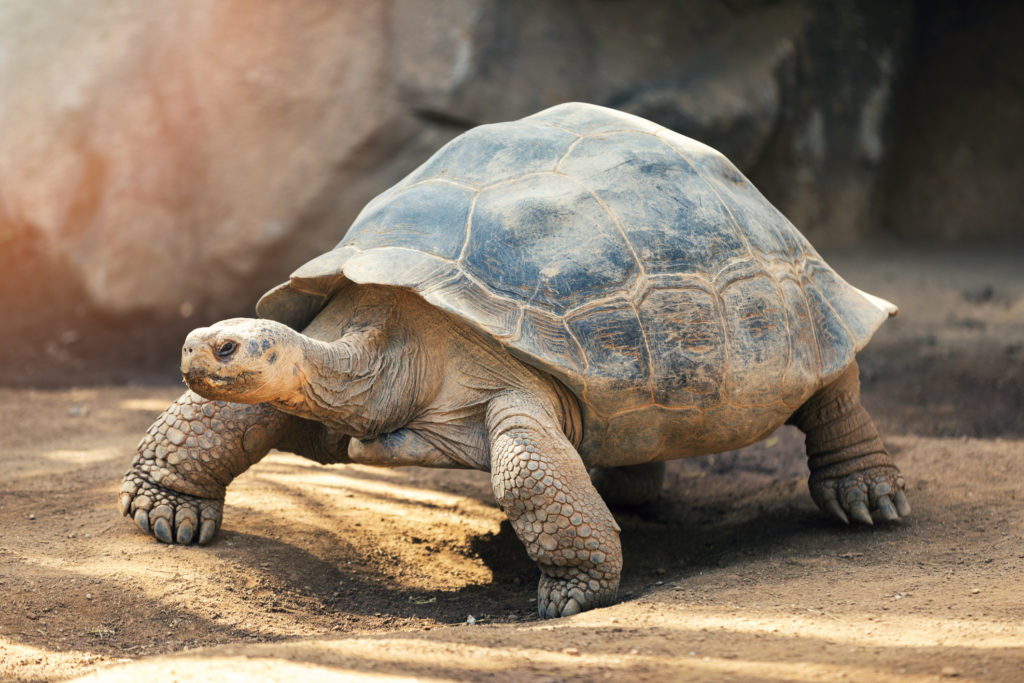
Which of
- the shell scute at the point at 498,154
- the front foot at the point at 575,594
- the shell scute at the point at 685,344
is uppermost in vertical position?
the shell scute at the point at 498,154

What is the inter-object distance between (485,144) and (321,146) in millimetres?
4857

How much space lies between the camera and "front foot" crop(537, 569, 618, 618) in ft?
10.4

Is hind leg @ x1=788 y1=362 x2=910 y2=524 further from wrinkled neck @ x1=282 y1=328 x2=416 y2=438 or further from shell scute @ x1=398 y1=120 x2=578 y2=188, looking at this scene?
wrinkled neck @ x1=282 y1=328 x2=416 y2=438

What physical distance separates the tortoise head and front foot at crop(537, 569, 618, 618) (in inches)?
44.9

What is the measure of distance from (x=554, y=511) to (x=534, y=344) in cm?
56

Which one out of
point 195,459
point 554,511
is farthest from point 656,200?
point 195,459

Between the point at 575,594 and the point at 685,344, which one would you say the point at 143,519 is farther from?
the point at 685,344

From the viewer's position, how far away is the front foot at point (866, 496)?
13.3 ft

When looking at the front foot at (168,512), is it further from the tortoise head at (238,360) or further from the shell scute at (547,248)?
the shell scute at (547,248)

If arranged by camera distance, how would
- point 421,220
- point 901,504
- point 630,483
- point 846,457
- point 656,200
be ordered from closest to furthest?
point 421,220 → point 656,200 → point 901,504 → point 846,457 → point 630,483

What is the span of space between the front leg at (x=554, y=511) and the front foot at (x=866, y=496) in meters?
1.37

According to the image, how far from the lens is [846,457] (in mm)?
4230

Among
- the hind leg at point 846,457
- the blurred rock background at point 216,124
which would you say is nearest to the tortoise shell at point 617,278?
the hind leg at point 846,457

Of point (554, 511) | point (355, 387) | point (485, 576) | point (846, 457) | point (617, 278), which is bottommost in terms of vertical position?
point (485, 576)
